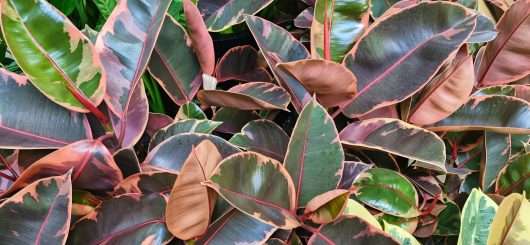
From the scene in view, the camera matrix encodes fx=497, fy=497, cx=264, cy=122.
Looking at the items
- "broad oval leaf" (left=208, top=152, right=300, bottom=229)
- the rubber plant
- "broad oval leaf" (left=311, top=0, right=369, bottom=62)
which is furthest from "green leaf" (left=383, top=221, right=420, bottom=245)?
"broad oval leaf" (left=311, top=0, right=369, bottom=62)

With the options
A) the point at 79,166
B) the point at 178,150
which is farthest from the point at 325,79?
the point at 79,166

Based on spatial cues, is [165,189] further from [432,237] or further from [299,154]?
[432,237]

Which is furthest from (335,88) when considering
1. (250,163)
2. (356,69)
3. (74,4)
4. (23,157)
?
(74,4)

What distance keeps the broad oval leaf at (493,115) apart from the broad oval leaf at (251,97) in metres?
0.22

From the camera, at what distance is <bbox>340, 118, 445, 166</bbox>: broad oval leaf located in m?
0.60

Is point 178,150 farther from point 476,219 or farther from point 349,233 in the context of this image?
point 476,219

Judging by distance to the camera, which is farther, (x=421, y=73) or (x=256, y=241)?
(x=421, y=73)

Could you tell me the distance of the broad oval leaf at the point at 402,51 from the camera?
2.12 ft

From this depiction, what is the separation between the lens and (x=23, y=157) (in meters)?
0.58

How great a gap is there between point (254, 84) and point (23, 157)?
308 mm

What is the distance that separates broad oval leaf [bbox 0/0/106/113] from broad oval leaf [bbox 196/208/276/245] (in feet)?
0.64

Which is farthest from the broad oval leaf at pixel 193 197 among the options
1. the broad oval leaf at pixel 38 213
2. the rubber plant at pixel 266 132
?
the broad oval leaf at pixel 38 213

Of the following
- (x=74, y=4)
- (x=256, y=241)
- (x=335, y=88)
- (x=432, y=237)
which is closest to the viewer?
(x=256, y=241)

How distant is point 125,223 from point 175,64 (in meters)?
0.28
